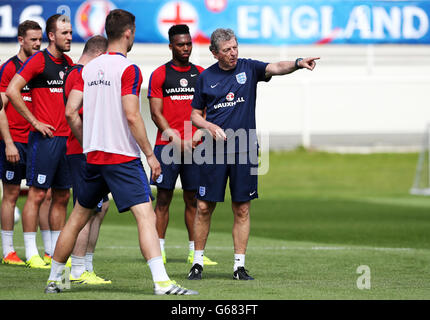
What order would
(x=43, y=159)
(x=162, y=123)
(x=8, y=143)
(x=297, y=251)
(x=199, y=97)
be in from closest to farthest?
(x=199, y=97), (x=43, y=159), (x=8, y=143), (x=162, y=123), (x=297, y=251)

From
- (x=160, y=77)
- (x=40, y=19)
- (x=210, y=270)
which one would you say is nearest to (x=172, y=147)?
(x=160, y=77)

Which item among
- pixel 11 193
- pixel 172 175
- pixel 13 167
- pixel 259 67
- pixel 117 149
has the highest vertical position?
pixel 259 67

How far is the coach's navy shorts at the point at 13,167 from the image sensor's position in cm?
1002

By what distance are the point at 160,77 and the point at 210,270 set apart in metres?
2.26

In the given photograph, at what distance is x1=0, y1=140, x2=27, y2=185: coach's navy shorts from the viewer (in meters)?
10.0

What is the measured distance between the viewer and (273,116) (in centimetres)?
3262

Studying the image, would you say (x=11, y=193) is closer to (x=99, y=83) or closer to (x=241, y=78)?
(x=241, y=78)

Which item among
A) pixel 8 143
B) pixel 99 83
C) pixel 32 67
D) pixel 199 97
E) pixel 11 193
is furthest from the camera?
pixel 11 193

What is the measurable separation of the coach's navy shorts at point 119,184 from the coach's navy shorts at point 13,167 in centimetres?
295

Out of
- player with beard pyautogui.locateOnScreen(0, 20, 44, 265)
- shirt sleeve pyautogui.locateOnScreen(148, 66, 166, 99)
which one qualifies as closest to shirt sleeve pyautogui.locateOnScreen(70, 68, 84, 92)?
shirt sleeve pyautogui.locateOnScreen(148, 66, 166, 99)

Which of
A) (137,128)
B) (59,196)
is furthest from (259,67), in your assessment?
(59,196)

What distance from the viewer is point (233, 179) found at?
862 cm

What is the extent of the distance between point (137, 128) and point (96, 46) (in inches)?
59.6
